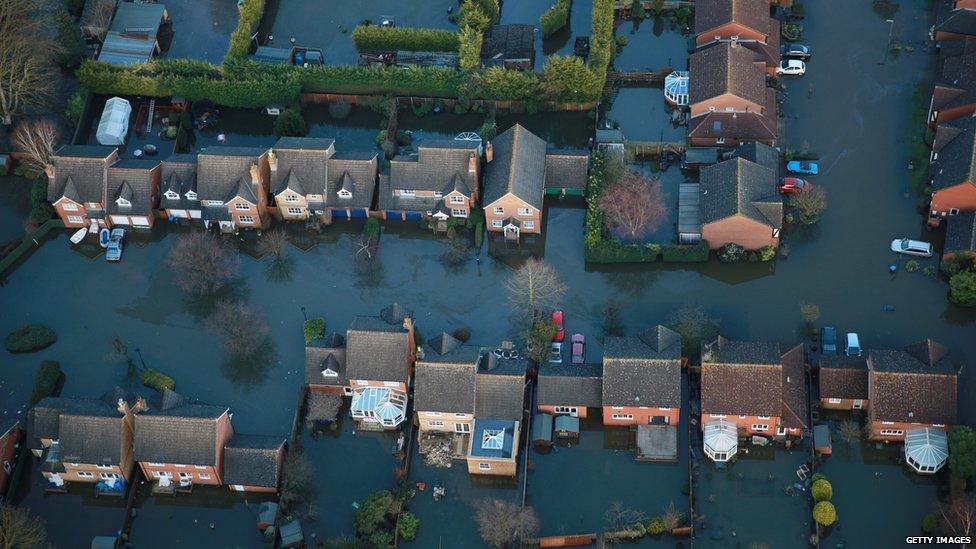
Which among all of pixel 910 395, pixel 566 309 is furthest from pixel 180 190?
pixel 910 395

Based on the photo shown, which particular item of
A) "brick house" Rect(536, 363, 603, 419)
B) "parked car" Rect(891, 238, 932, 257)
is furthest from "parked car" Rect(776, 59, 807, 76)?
"brick house" Rect(536, 363, 603, 419)

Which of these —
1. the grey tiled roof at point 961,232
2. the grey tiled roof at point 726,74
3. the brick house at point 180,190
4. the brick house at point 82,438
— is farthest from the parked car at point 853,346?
the brick house at point 180,190

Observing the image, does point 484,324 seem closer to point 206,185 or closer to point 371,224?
point 371,224

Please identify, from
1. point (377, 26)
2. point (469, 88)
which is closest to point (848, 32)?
point (469, 88)

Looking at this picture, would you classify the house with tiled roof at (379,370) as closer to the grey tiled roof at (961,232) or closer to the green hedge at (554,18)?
the green hedge at (554,18)

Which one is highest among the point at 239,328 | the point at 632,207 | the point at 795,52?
the point at 795,52

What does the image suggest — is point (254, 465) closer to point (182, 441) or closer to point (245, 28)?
point (182, 441)

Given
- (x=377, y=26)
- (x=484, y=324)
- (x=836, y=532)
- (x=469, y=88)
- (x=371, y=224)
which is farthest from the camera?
(x=377, y=26)
